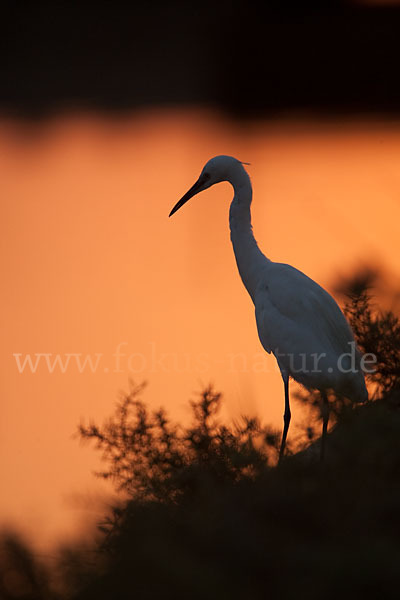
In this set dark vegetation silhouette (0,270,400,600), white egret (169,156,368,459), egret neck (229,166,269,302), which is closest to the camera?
dark vegetation silhouette (0,270,400,600)

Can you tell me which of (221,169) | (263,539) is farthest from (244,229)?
(263,539)

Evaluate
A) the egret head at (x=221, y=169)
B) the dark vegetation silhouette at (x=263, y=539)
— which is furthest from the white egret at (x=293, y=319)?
the dark vegetation silhouette at (x=263, y=539)

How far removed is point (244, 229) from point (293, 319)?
573 mm

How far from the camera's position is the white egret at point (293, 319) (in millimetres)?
3420

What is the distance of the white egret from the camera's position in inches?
135

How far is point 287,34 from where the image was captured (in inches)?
555

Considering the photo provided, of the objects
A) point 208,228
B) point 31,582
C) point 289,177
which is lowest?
point 31,582

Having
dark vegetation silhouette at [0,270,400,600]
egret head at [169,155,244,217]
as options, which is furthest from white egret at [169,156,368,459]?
dark vegetation silhouette at [0,270,400,600]

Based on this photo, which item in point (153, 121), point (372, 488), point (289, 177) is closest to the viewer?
point (372, 488)

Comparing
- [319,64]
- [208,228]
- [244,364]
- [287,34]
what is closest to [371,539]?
[244,364]

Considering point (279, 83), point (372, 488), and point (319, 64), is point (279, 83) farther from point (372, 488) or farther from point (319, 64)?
point (372, 488)

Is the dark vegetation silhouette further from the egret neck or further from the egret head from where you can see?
the egret head

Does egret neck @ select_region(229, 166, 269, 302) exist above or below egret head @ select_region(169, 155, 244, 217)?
below

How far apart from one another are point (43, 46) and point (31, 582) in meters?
14.0
